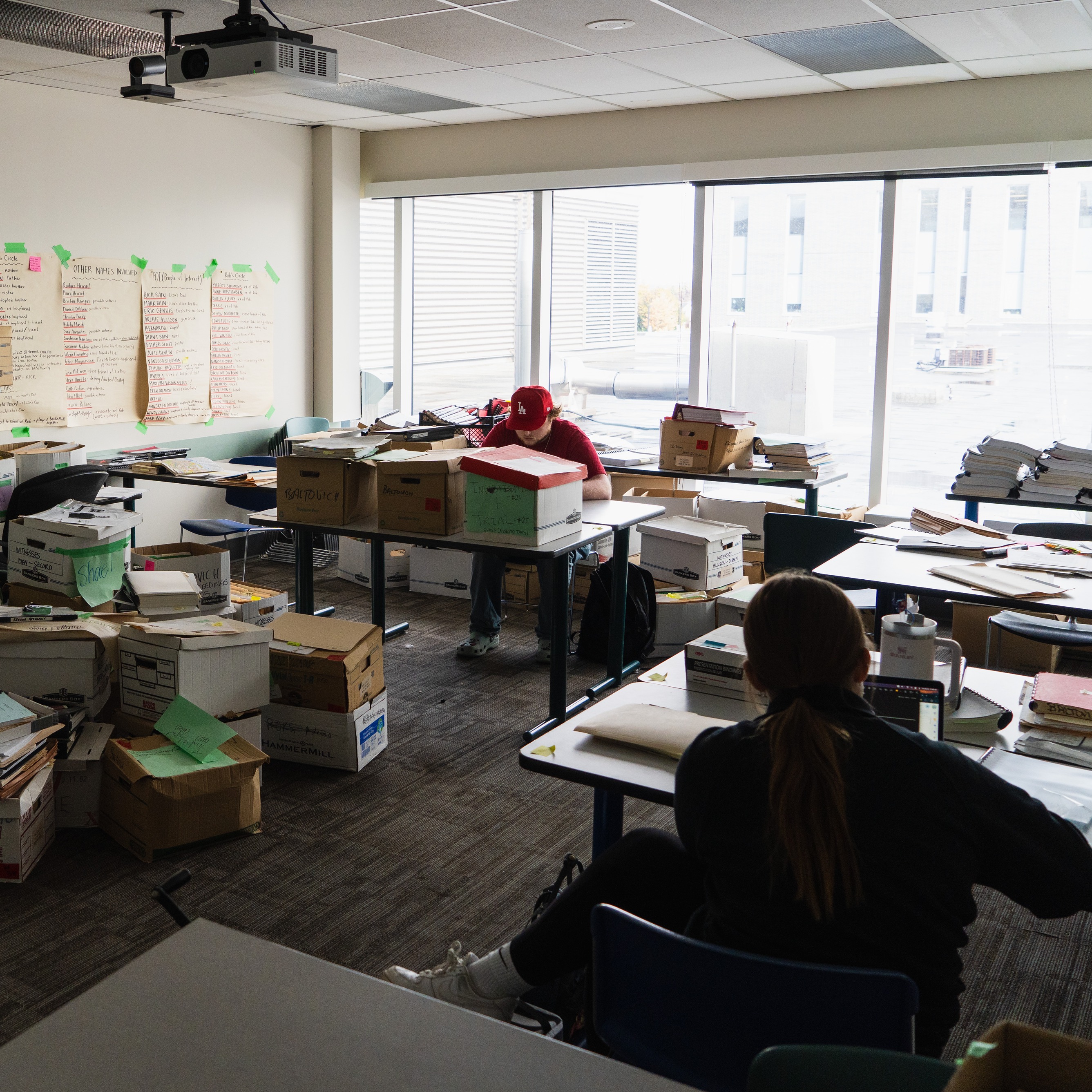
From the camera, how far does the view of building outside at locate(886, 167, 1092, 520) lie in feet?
→ 17.5

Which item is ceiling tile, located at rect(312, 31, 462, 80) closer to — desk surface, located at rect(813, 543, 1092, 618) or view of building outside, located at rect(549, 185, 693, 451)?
view of building outside, located at rect(549, 185, 693, 451)

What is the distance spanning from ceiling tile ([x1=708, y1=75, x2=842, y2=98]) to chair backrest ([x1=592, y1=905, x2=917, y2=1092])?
4747 mm

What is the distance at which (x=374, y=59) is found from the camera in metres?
4.93

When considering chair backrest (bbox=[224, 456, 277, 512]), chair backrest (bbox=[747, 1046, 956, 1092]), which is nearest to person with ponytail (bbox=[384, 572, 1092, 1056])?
chair backrest (bbox=[747, 1046, 956, 1092])

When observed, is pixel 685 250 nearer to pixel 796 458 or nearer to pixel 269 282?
pixel 796 458

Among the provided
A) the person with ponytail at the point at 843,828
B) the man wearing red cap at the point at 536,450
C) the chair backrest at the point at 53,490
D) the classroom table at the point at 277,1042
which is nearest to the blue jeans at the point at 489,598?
the man wearing red cap at the point at 536,450

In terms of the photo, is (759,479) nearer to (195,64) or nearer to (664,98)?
(664,98)

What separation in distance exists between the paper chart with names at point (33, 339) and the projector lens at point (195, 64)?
2.24 metres

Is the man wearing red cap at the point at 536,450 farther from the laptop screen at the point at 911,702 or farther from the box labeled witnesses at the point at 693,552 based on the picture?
the laptop screen at the point at 911,702

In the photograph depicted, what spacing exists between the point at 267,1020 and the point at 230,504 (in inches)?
224

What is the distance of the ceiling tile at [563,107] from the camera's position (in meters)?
5.90

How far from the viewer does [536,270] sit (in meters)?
6.95

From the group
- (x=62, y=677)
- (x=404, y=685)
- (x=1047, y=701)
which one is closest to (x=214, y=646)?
(x=62, y=677)

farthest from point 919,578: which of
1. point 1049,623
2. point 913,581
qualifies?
point 1049,623
